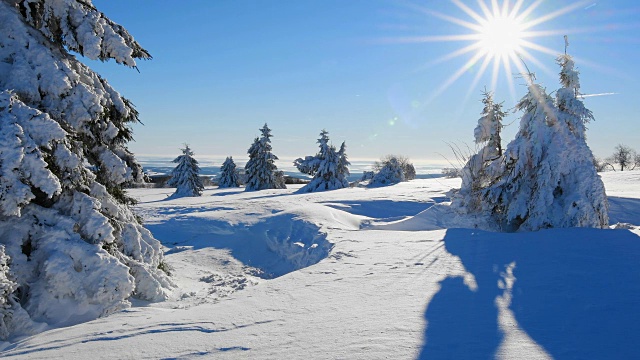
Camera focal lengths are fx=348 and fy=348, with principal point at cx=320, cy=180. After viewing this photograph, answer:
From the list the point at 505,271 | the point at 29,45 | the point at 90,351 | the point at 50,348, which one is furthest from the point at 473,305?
the point at 29,45

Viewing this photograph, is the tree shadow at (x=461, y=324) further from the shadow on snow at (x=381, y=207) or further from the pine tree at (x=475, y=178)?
the shadow on snow at (x=381, y=207)

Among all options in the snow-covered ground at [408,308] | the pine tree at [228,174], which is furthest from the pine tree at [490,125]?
the pine tree at [228,174]

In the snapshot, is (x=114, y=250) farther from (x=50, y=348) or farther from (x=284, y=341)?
(x=284, y=341)

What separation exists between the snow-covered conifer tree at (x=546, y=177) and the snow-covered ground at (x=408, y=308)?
2202 mm

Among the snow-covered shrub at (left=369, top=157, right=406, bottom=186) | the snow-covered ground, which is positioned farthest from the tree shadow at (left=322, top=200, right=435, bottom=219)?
the snow-covered shrub at (left=369, top=157, right=406, bottom=186)

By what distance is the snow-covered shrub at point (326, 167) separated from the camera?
31730 mm

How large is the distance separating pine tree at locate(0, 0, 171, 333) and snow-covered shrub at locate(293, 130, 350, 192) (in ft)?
81.6

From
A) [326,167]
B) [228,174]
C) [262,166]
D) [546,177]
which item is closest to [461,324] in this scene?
[546,177]

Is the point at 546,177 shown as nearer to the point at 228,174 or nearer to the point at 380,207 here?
the point at 380,207

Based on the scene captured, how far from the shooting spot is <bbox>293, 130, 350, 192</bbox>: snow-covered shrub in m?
31.7

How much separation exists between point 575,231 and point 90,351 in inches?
307

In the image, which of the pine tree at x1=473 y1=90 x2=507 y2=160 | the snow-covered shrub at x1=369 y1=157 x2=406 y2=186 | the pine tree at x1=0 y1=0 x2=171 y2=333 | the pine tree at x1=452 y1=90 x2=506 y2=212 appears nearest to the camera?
the pine tree at x1=0 y1=0 x2=171 y2=333

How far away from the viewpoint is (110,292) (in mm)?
4535

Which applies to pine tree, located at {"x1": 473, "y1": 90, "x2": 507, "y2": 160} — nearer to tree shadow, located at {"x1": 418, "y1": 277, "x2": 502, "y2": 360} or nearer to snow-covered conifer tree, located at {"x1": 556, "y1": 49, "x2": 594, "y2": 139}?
snow-covered conifer tree, located at {"x1": 556, "y1": 49, "x2": 594, "y2": 139}
